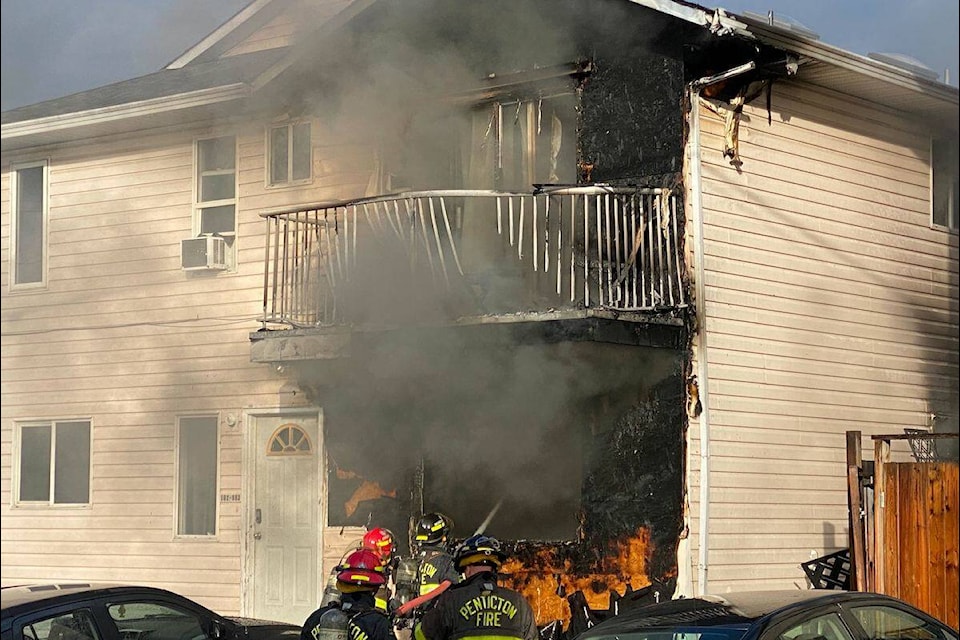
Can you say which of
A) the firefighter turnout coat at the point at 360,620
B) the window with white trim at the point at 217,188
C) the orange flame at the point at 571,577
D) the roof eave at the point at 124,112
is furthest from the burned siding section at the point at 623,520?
the roof eave at the point at 124,112

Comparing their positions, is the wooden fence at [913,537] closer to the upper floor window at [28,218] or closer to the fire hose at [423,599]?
the fire hose at [423,599]

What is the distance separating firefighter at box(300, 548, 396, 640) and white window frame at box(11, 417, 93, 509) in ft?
28.0

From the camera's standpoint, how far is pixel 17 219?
15.3m

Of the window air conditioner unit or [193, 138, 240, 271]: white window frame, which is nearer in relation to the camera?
the window air conditioner unit

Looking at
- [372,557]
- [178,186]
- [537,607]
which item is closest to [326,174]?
[178,186]

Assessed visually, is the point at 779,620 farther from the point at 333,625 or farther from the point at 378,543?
the point at 378,543

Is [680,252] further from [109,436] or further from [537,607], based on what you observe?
[109,436]

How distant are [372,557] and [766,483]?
5.69 metres

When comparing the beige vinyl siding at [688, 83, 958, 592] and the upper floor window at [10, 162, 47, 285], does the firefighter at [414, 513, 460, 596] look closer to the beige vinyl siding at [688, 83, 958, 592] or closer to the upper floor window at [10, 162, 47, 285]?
the beige vinyl siding at [688, 83, 958, 592]

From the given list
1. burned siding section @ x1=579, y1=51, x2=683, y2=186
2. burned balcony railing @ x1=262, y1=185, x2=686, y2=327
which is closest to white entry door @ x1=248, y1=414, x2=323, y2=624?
burned balcony railing @ x1=262, y1=185, x2=686, y2=327

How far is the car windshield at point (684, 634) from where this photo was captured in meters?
6.52

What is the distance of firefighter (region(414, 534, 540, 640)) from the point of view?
7.06m

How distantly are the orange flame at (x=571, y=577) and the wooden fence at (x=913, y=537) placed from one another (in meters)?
1.71

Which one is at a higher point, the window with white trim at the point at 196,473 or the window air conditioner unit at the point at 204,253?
the window air conditioner unit at the point at 204,253
